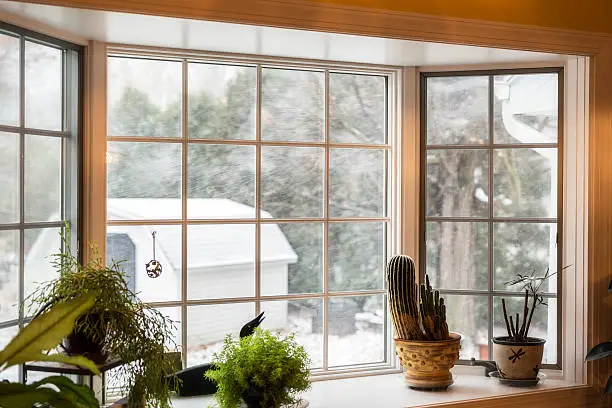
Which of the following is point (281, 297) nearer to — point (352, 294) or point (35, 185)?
point (352, 294)

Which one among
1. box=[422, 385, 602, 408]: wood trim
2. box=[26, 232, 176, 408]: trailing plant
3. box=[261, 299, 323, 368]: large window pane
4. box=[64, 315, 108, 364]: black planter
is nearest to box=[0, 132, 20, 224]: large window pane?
box=[26, 232, 176, 408]: trailing plant

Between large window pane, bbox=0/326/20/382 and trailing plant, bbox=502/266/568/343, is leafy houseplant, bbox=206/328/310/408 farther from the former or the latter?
trailing plant, bbox=502/266/568/343

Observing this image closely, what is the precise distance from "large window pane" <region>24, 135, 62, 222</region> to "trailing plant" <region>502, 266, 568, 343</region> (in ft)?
6.09

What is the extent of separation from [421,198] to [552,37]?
0.87 metres

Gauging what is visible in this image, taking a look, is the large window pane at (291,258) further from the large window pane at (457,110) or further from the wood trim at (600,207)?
the wood trim at (600,207)

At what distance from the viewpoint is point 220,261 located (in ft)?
10.0

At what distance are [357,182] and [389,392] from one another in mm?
911

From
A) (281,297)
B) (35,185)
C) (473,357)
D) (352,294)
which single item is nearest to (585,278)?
(473,357)

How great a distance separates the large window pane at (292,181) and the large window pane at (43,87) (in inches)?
33.8

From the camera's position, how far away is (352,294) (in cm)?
327

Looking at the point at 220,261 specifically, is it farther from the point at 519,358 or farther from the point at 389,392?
the point at 519,358

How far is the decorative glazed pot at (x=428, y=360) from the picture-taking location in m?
2.97

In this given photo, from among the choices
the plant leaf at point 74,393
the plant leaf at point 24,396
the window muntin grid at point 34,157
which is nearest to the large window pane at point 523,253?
the window muntin grid at point 34,157

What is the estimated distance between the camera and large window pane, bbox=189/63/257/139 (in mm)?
3016
